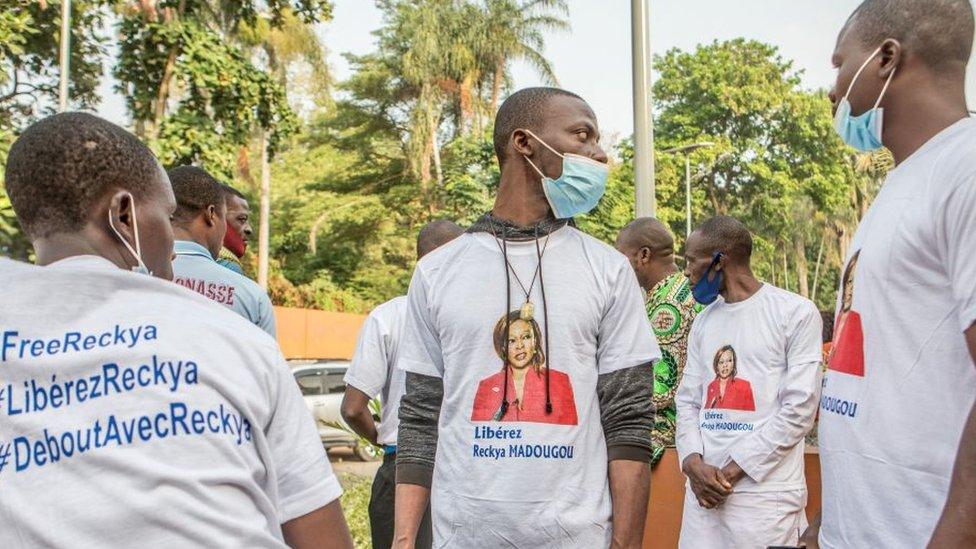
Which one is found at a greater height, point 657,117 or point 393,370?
point 657,117

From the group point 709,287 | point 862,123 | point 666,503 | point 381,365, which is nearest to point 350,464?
point 666,503

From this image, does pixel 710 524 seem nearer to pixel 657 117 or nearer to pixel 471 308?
pixel 471 308

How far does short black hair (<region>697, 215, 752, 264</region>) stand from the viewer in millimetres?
5352

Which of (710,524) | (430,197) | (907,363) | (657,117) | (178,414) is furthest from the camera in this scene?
(657,117)

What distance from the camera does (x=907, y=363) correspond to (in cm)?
220

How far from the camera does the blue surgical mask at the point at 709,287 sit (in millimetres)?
5336

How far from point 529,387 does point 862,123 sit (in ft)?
3.84

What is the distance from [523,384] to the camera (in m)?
3.03

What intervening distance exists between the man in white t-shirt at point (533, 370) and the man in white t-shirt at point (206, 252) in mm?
1433

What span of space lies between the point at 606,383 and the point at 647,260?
314 centimetres

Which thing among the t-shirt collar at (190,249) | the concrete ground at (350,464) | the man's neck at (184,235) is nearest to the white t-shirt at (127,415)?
the t-shirt collar at (190,249)

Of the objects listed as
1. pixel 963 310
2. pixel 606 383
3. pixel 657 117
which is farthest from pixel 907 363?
pixel 657 117

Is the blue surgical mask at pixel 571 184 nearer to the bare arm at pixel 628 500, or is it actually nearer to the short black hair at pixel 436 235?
the bare arm at pixel 628 500

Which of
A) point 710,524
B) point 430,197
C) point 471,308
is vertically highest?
point 430,197
